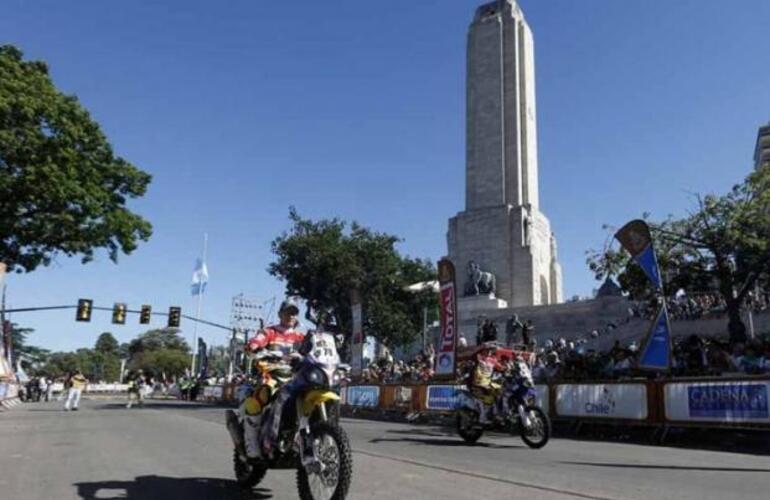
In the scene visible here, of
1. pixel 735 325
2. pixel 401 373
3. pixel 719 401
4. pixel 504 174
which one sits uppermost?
pixel 504 174

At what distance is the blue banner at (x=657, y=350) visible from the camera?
1491 cm

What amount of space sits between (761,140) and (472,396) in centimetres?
10536

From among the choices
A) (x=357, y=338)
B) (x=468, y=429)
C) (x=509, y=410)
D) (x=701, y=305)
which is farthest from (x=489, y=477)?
(x=701, y=305)

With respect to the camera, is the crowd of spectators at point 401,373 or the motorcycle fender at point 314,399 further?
the crowd of spectators at point 401,373

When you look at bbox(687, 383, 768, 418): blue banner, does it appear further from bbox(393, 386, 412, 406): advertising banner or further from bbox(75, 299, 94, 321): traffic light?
bbox(75, 299, 94, 321): traffic light

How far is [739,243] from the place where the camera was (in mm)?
24625

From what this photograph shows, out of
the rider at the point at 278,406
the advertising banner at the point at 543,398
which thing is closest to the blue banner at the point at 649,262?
the advertising banner at the point at 543,398

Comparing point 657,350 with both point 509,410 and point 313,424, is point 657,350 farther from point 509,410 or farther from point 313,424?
point 313,424

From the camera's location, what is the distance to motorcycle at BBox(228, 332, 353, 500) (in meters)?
5.32

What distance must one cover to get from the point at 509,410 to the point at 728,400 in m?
4.22

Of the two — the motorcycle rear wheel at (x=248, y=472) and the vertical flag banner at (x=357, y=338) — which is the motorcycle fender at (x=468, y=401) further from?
the vertical flag banner at (x=357, y=338)

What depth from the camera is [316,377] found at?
5715 mm

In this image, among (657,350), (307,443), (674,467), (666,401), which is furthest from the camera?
(657,350)

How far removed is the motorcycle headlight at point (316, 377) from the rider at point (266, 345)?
0.87ft
